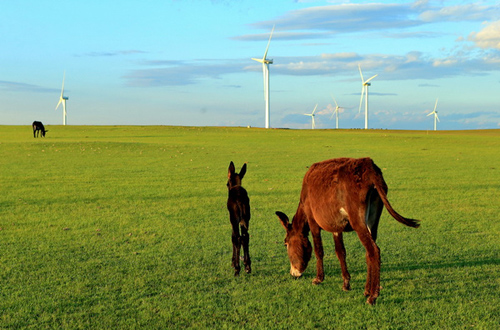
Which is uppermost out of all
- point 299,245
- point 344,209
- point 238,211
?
point 344,209

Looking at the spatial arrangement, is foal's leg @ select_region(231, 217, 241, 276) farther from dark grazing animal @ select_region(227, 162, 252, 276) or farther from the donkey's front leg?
the donkey's front leg

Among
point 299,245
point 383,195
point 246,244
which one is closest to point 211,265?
point 246,244

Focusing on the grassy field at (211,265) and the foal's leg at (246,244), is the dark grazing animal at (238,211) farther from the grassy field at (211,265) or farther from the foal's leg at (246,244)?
the grassy field at (211,265)

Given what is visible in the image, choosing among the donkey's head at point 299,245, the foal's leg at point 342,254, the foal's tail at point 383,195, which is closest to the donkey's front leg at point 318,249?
the donkey's head at point 299,245

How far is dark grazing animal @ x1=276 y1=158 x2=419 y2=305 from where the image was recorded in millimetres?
6152

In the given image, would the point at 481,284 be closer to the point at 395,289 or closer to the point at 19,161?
the point at 395,289

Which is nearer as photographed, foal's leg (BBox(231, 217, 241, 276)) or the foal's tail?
the foal's tail

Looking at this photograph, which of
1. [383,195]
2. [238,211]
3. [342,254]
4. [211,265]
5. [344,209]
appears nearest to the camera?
[383,195]

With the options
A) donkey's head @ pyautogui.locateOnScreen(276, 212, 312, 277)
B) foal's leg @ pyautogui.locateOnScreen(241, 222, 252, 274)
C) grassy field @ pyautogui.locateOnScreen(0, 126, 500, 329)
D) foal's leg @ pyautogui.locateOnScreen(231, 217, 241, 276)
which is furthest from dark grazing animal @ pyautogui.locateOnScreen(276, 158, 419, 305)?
foal's leg @ pyautogui.locateOnScreen(231, 217, 241, 276)

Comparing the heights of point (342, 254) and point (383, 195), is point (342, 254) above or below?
below

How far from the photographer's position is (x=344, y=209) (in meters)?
6.34

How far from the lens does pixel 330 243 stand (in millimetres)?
10164

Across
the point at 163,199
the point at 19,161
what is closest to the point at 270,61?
the point at 19,161

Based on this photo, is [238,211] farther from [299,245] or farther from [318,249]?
[318,249]
